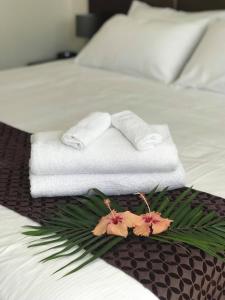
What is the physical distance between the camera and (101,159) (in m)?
1.15

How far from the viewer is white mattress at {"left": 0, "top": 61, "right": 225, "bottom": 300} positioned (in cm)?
87

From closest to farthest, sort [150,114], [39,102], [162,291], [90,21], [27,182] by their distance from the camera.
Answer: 1. [162,291]
2. [27,182]
3. [150,114]
4. [39,102]
5. [90,21]

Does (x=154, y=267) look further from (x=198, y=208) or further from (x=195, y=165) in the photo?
(x=195, y=165)

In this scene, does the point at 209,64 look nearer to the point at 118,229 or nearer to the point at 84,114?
the point at 84,114

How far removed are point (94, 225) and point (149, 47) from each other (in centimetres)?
163

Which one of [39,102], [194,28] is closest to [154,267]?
[39,102]

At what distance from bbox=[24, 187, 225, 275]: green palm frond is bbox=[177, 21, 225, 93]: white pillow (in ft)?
3.67

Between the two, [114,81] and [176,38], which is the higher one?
[176,38]

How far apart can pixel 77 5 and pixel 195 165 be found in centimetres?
263

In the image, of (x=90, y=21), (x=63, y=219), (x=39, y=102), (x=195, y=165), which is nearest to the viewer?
(x=63, y=219)

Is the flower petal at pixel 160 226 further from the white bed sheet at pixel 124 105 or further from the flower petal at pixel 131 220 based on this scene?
the white bed sheet at pixel 124 105

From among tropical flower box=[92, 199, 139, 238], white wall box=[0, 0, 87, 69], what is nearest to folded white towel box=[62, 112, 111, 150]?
tropical flower box=[92, 199, 139, 238]

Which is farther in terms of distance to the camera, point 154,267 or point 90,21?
point 90,21

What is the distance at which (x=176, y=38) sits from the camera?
241 centimetres
